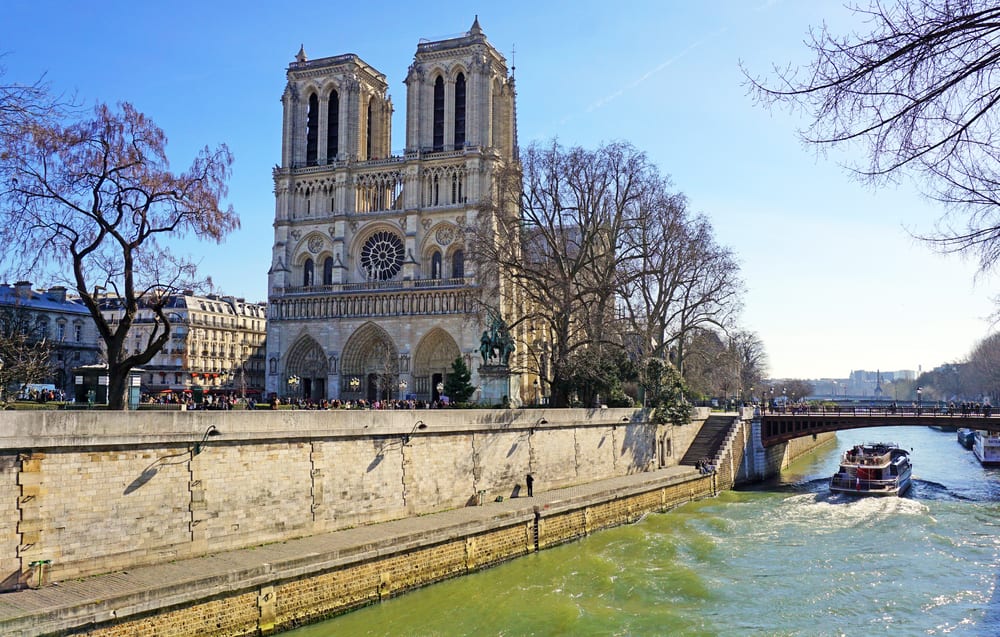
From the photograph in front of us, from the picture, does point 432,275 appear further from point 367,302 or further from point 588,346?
point 588,346

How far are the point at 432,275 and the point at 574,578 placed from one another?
3817 cm

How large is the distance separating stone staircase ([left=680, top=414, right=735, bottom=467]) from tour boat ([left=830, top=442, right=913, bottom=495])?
508cm

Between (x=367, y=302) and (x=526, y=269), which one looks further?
(x=367, y=302)

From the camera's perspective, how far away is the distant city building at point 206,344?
220ft

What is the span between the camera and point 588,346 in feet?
111

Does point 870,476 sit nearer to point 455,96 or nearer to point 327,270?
point 455,96

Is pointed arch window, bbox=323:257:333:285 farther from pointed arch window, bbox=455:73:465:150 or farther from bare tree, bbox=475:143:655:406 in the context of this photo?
→ bare tree, bbox=475:143:655:406

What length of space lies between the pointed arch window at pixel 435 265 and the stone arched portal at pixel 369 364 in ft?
16.5

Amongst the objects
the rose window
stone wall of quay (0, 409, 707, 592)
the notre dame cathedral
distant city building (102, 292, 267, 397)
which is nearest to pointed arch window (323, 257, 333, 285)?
the notre dame cathedral

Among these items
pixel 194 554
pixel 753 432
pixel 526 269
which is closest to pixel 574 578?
pixel 194 554

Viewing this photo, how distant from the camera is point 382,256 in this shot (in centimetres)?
5762

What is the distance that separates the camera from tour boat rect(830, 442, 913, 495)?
113 ft

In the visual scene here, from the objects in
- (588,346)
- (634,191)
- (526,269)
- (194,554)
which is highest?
(634,191)

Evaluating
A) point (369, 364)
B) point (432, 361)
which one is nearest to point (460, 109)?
point (432, 361)
